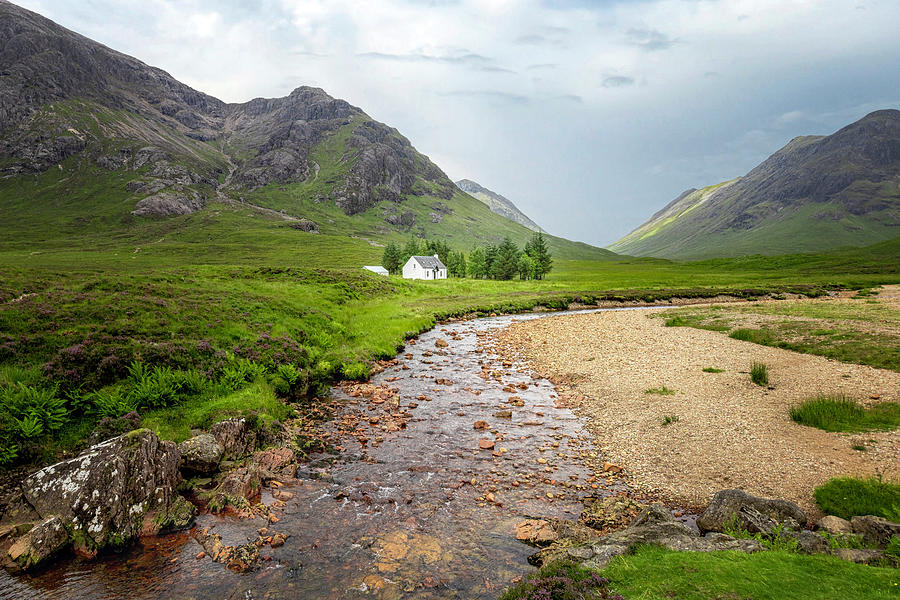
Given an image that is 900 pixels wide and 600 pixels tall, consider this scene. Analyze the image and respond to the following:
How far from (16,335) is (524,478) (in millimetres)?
23614

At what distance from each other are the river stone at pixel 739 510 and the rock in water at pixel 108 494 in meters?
16.3

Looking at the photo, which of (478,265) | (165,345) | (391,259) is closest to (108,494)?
(165,345)

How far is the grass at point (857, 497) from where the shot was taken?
36.0 feet

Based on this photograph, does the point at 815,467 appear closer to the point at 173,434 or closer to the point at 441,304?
the point at 173,434

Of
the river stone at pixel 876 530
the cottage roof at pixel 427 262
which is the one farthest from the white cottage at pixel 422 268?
the river stone at pixel 876 530

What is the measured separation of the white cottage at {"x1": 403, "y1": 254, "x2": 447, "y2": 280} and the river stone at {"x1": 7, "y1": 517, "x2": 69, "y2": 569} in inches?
4188

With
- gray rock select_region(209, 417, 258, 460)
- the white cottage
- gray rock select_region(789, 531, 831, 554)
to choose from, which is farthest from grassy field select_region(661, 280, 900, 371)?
the white cottage

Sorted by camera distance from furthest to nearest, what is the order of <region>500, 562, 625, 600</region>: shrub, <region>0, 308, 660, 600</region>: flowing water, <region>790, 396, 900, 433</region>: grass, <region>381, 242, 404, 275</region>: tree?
<region>381, 242, 404, 275</region>: tree < <region>790, 396, 900, 433</region>: grass < <region>0, 308, 660, 600</region>: flowing water < <region>500, 562, 625, 600</region>: shrub

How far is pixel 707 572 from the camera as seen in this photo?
7.49 meters

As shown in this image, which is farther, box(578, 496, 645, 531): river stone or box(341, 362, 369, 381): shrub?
box(341, 362, 369, 381): shrub

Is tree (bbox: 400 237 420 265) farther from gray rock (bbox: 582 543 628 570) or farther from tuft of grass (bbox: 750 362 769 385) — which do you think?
gray rock (bbox: 582 543 628 570)

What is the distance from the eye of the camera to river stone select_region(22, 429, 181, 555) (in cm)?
1116

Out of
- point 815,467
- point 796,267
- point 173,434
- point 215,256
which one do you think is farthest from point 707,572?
point 215,256

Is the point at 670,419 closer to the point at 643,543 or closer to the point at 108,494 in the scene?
the point at 643,543
